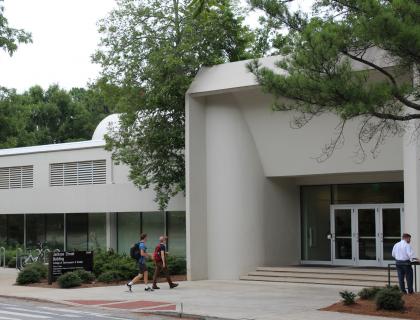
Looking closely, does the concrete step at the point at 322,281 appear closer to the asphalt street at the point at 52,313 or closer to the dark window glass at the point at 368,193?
the dark window glass at the point at 368,193

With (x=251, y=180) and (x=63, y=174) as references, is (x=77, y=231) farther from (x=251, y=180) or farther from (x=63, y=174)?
(x=251, y=180)

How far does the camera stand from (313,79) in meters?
14.6

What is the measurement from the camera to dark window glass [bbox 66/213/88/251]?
3503cm

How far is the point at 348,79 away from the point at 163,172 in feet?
48.3

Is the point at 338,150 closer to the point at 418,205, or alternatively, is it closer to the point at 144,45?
the point at 418,205

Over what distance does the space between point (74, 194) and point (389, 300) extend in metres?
20.9

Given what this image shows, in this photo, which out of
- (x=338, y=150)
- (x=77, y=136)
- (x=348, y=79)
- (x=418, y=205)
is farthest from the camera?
(x=77, y=136)

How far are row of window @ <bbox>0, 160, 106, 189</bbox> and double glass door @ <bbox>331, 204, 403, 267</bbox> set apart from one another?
11.2 m

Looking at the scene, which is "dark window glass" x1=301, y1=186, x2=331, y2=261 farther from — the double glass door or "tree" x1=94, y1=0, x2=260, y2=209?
"tree" x1=94, y1=0, x2=260, y2=209

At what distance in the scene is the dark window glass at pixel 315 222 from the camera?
2825cm

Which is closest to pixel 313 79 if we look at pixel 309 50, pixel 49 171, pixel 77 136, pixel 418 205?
pixel 309 50

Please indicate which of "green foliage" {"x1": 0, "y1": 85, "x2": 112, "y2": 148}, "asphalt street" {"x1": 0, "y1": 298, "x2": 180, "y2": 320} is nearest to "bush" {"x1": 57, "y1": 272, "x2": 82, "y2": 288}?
"asphalt street" {"x1": 0, "y1": 298, "x2": 180, "y2": 320}

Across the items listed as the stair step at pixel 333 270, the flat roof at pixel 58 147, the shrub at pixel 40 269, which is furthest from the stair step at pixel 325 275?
the flat roof at pixel 58 147

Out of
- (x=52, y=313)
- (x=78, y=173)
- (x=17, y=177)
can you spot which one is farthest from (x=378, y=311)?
(x=17, y=177)
